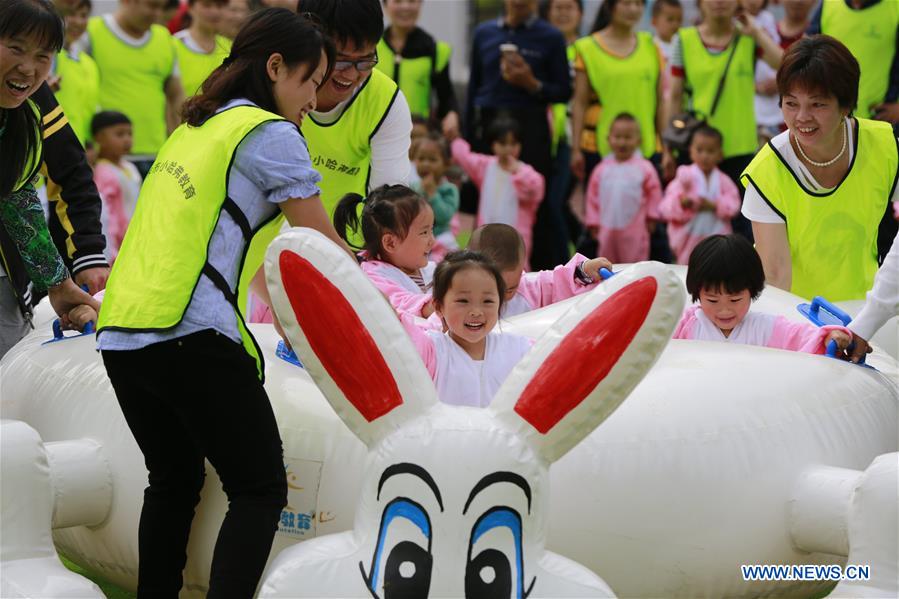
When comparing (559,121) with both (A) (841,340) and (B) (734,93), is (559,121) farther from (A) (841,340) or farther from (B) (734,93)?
(A) (841,340)

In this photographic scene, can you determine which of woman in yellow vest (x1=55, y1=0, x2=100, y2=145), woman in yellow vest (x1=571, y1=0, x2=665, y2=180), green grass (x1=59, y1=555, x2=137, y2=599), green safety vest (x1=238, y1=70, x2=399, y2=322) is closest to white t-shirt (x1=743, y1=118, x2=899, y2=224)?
green safety vest (x1=238, y1=70, x2=399, y2=322)

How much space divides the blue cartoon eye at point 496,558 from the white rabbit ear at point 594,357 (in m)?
0.15

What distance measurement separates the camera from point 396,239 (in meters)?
3.79

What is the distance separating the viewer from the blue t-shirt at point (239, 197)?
2.71 metres

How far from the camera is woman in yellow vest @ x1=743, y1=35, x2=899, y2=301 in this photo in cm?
377

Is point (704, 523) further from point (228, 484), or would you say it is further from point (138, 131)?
point (138, 131)

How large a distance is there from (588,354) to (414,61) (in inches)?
185

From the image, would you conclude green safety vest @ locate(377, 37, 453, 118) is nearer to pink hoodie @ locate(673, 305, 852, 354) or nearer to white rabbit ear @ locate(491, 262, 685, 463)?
pink hoodie @ locate(673, 305, 852, 354)

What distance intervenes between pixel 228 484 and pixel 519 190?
4529mm

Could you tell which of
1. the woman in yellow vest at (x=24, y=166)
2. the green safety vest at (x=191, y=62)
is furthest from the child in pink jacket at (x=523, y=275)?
the green safety vest at (x=191, y=62)

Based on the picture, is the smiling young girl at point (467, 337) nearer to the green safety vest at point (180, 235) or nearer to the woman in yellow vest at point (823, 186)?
the green safety vest at point (180, 235)

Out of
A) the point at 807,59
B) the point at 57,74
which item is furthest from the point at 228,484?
the point at 57,74

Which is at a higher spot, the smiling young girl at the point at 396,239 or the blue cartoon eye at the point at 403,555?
Result: the smiling young girl at the point at 396,239

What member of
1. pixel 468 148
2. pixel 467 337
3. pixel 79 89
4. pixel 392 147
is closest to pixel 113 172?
pixel 79 89
